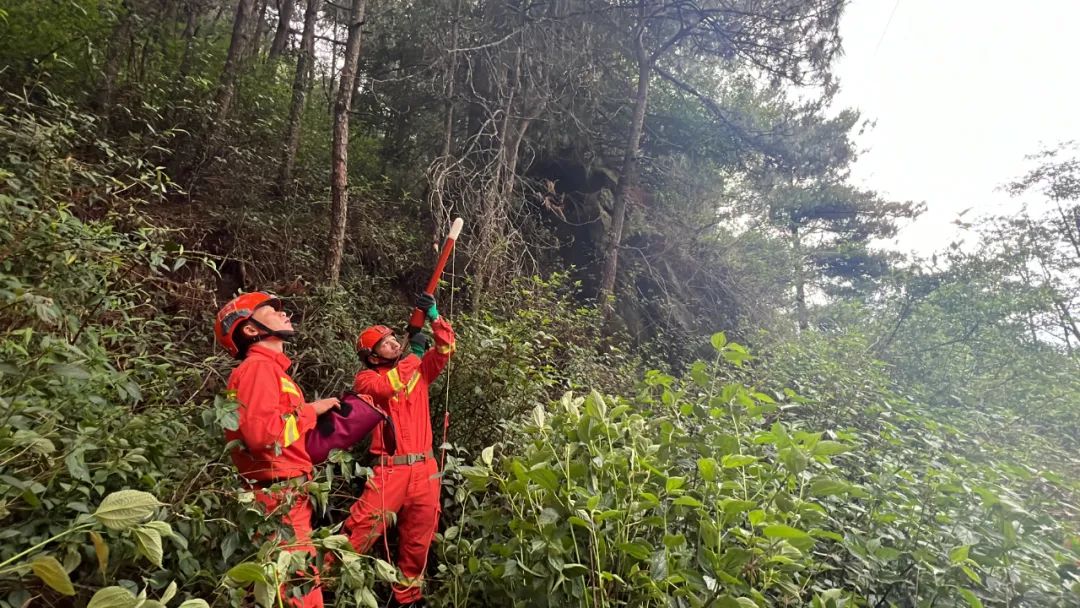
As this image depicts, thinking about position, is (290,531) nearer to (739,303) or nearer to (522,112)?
(522,112)

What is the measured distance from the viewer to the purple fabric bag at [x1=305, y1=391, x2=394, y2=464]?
2.53 m

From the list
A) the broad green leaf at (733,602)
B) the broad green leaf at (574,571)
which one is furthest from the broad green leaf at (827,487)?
the broad green leaf at (574,571)

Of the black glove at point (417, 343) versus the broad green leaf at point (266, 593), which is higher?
the black glove at point (417, 343)

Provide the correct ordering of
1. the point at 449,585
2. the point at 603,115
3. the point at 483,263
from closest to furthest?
the point at 449,585
the point at 483,263
the point at 603,115

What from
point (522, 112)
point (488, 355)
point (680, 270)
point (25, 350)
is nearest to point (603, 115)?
point (522, 112)

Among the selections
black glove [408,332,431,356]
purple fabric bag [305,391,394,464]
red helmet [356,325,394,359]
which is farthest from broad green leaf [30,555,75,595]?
black glove [408,332,431,356]

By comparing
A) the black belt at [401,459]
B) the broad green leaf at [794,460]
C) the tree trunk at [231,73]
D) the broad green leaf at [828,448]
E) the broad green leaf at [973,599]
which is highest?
the tree trunk at [231,73]

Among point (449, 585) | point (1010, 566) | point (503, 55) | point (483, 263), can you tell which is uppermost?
point (503, 55)

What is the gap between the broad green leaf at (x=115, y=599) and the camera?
29.0 inches

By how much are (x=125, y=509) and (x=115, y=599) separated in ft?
0.54

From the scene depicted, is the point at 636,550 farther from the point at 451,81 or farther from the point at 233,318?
the point at 451,81

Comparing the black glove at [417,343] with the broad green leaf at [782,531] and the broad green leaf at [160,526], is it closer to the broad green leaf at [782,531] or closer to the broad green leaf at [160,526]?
the broad green leaf at [160,526]

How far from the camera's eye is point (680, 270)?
430 inches

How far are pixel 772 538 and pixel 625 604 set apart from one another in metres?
0.47
